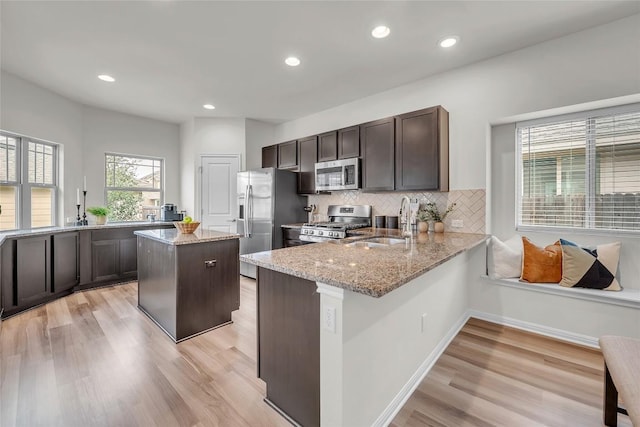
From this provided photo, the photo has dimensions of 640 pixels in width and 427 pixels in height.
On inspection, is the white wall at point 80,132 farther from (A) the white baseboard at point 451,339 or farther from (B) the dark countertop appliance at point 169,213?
(A) the white baseboard at point 451,339

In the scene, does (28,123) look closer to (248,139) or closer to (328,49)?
(248,139)

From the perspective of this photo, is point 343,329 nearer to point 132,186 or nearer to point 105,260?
point 105,260

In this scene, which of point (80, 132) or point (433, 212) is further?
point (80, 132)

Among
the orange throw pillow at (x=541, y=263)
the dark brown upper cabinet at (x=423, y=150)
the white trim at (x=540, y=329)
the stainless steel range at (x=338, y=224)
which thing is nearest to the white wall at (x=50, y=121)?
the stainless steel range at (x=338, y=224)

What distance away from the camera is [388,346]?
158 cm

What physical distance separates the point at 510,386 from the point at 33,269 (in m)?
4.90

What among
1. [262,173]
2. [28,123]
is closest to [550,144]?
[262,173]

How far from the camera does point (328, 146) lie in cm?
408

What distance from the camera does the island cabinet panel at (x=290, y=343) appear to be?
4.66ft

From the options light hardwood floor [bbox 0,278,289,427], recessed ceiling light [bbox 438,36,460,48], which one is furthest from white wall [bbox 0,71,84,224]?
recessed ceiling light [bbox 438,36,460,48]

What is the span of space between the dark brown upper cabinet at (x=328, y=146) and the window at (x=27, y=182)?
3.88 meters

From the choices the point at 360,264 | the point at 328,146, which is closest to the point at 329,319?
the point at 360,264

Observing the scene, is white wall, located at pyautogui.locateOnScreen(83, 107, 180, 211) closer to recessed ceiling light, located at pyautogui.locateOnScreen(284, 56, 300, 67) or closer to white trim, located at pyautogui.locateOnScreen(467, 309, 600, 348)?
recessed ceiling light, located at pyautogui.locateOnScreen(284, 56, 300, 67)

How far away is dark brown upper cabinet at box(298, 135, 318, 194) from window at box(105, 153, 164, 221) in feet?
9.56
